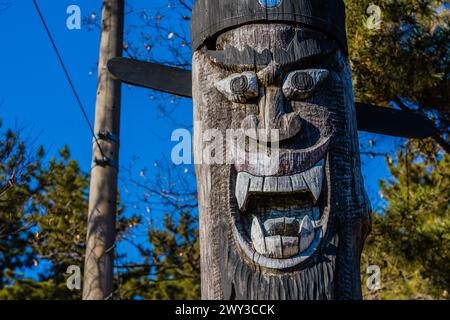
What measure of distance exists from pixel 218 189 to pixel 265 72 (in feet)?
2.17

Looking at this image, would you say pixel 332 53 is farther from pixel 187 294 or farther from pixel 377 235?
pixel 187 294

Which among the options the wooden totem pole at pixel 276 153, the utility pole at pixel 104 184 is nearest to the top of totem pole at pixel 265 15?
the wooden totem pole at pixel 276 153

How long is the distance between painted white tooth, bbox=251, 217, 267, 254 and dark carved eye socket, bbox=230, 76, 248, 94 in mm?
690

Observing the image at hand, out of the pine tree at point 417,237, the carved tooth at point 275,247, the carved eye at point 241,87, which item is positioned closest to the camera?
the carved tooth at point 275,247

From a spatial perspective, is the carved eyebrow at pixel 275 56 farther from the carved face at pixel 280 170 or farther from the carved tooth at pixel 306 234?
the carved tooth at pixel 306 234

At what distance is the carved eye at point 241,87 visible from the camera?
352 centimetres

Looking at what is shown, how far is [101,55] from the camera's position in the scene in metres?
5.96

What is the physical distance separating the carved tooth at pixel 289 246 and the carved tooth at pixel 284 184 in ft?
0.78

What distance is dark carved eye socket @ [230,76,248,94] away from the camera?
353 cm

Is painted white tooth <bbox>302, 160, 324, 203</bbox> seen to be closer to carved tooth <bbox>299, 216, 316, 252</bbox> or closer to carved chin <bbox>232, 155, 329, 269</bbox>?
carved chin <bbox>232, 155, 329, 269</bbox>
